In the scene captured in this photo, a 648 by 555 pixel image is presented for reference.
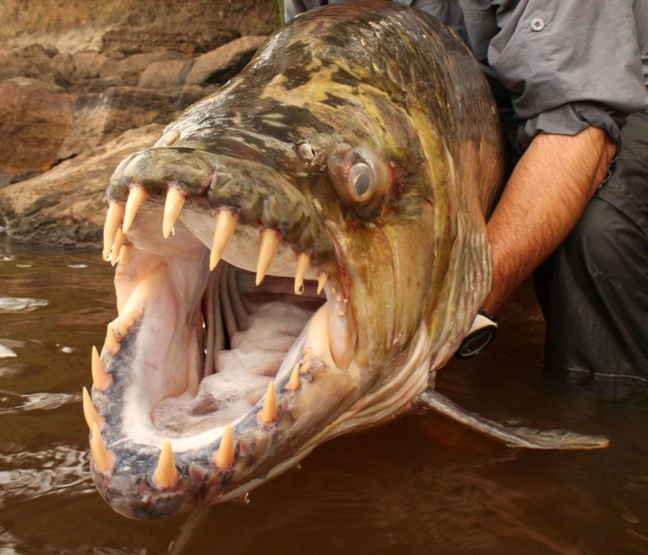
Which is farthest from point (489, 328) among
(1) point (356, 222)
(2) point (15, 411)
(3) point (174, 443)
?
(2) point (15, 411)

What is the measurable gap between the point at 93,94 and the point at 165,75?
0.80 m

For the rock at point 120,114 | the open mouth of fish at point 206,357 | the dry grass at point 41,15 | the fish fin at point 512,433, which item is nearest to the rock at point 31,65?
the dry grass at point 41,15

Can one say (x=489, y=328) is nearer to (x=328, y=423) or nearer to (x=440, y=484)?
(x=440, y=484)

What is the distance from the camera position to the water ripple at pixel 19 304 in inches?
118

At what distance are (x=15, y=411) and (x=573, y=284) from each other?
Result: 70.3 inches

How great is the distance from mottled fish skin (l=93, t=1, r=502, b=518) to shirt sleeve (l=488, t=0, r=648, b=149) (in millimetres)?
308

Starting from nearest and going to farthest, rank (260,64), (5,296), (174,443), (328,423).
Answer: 1. (174,443)
2. (328,423)
3. (260,64)
4. (5,296)

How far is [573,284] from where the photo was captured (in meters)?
2.48

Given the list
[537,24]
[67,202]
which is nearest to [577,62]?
[537,24]

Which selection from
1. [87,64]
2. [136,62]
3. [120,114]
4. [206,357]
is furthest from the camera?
[87,64]

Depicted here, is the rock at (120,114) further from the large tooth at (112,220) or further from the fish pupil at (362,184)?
the large tooth at (112,220)

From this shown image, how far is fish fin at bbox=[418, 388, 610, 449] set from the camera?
171 centimetres

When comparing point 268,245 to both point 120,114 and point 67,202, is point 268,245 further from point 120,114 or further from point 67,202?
point 120,114

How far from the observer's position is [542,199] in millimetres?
2291
